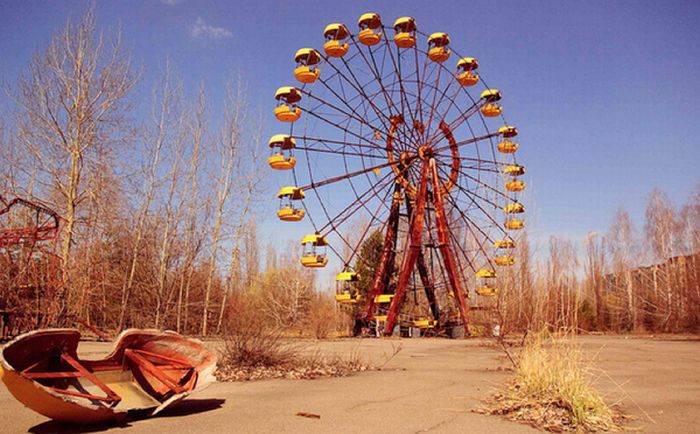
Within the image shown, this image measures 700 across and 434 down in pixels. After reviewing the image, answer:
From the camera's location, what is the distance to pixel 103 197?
78.3ft

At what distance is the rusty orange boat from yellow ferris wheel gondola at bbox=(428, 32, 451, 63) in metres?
25.4

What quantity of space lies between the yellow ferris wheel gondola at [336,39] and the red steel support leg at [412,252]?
7.38m

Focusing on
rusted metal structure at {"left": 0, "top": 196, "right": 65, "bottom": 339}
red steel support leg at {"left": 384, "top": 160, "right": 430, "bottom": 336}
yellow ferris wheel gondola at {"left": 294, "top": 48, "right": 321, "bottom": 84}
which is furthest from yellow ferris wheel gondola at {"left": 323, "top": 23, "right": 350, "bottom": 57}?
rusted metal structure at {"left": 0, "top": 196, "right": 65, "bottom": 339}

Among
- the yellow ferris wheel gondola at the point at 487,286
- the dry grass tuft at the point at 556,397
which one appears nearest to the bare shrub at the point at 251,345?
the dry grass tuft at the point at 556,397

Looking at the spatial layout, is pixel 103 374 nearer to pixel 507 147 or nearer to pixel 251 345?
pixel 251 345

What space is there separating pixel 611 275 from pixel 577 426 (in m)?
52.7

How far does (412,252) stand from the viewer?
29.2 meters

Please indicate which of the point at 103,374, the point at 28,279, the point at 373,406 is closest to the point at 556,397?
the point at 373,406

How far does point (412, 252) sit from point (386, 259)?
1749 mm

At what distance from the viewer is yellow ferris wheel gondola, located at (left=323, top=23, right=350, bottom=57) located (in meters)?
26.7

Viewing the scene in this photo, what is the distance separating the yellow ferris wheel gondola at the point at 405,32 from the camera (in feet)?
91.2

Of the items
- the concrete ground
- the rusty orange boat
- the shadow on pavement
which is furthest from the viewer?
the concrete ground

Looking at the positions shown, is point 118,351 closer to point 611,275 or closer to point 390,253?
point 390,253

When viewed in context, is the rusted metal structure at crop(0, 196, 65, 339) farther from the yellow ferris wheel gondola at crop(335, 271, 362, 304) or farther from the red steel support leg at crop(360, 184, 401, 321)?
the red steel support leg at crop(360, 184, 401, 321)
